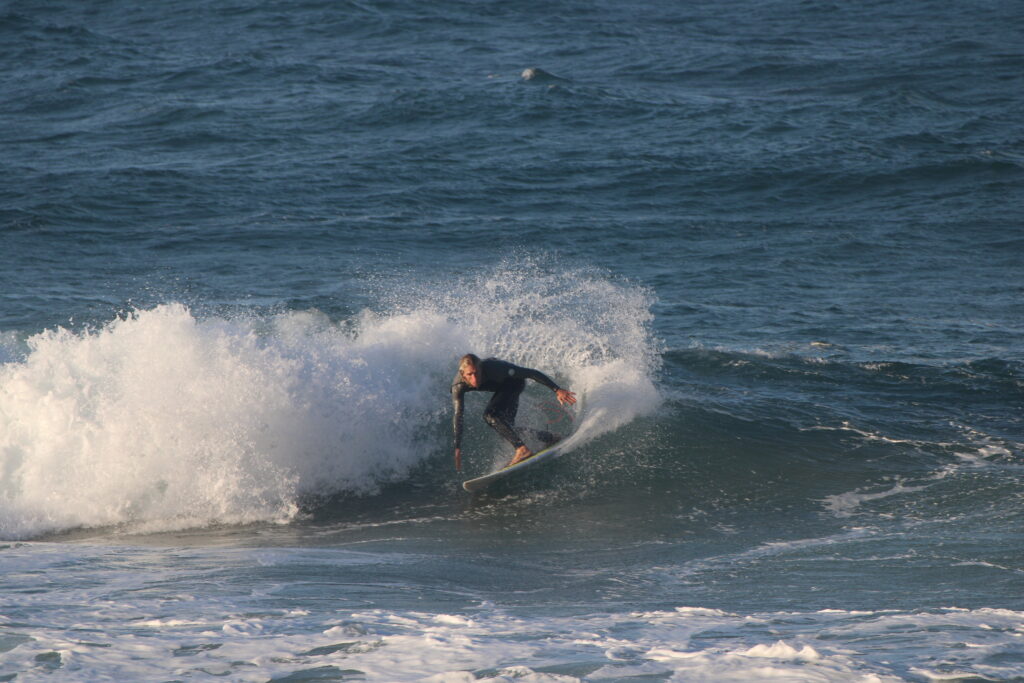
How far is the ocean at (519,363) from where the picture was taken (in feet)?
21.6

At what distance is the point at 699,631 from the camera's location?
6371 millimetres

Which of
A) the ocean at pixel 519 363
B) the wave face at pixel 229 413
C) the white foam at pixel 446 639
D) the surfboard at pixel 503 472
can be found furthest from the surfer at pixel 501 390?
the white foam at pixel 446 639

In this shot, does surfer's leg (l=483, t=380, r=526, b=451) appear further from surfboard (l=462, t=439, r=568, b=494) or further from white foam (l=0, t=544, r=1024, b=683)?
white foam (l=0, t=544, r=1024, b=683)

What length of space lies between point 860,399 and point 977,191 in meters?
10.7

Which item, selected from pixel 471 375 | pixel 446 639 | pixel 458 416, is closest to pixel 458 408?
pixel 458 416

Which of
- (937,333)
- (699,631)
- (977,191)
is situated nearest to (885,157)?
(977,191)

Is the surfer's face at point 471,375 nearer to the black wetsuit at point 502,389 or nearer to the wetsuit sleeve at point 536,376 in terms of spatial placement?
the black wetsuit at point 502,389

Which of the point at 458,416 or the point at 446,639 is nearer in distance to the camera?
the point at 446,639

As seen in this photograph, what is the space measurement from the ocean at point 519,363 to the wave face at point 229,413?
0.04m

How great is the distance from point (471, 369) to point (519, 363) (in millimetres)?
3404

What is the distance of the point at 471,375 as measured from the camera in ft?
33.9

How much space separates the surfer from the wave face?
1.20 meters

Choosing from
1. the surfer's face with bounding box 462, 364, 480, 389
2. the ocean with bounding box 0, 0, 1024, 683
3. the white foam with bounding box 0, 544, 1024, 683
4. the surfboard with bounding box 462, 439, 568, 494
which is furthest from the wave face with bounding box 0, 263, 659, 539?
the white foam with bounding box 0, 544, 1024, 683

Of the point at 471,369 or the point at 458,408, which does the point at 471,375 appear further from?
the point at 458,408
